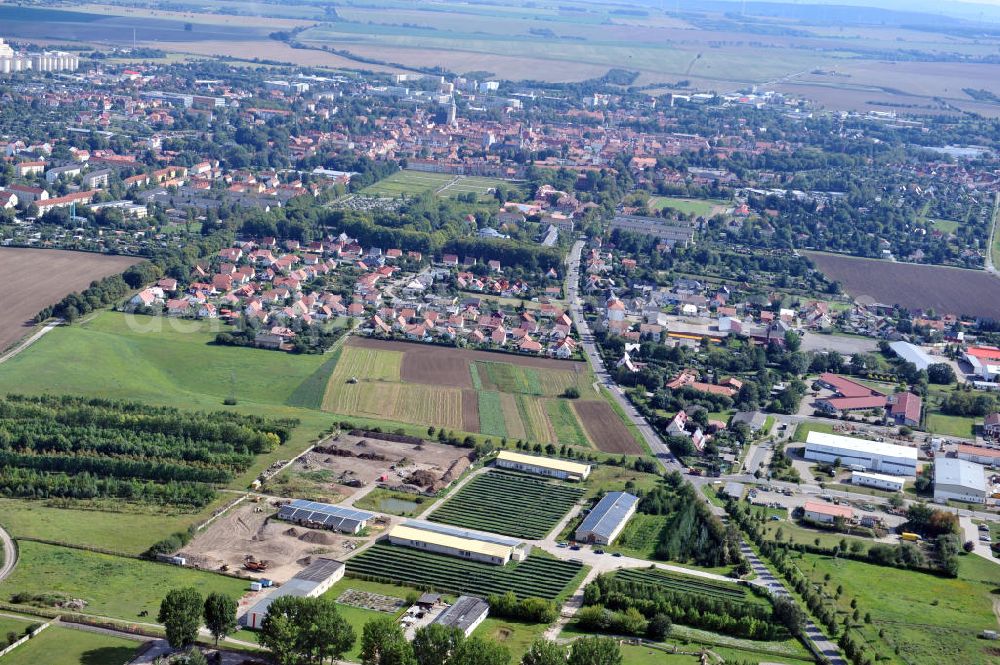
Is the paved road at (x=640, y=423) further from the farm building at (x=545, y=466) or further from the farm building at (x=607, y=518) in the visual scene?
the farm building at (x=545, y=466)

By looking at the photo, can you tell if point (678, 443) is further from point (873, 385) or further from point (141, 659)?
point (141, 659)

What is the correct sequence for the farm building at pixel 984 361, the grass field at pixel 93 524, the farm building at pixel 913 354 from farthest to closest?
the farm building at pixel 913 354 < the farm building at pixel 984 361 < the grass field at pixel 93 524

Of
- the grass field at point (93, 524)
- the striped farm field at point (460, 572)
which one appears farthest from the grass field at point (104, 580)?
the striped farm field at point (460, 572)

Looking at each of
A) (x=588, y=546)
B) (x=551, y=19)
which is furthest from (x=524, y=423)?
(x=551, y=19)

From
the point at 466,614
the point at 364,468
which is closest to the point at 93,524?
the point at 364,468

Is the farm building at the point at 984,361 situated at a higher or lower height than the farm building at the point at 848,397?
higher

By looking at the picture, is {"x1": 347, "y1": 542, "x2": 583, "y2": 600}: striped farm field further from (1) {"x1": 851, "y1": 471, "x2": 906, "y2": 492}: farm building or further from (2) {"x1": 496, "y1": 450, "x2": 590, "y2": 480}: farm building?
(1) {"x1": 851, "y1": 471, "x2": 906, "y2": 492}: farm building
